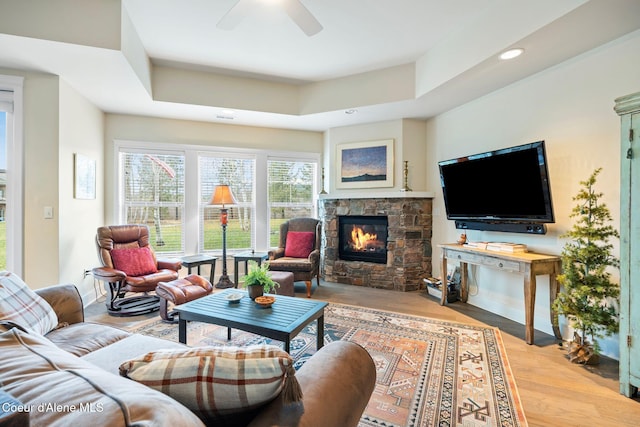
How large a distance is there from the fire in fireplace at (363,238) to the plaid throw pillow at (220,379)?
411 centimetres

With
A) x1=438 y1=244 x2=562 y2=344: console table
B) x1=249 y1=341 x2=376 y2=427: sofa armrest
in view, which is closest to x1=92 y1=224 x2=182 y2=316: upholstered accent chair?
x1=249 y1=341 x2=376 y2=427: sofa armrest

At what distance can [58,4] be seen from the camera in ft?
8.50

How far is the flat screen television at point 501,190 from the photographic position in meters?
2.87

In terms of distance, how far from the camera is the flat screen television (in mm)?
2867

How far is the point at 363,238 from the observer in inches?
198

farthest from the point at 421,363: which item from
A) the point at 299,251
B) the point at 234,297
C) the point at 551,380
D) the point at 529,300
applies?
the point at 299,251

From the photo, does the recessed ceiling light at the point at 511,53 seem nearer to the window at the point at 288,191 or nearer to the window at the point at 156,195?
the window at the point at 288,191

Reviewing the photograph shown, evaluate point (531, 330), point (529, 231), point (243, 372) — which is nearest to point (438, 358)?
point (531, 330)

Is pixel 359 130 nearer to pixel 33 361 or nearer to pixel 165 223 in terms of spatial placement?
pixel 165 223

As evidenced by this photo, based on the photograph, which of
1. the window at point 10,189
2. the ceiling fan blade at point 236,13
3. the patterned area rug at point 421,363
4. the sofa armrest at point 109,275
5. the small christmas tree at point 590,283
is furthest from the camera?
the sofa armrest at point 109,275

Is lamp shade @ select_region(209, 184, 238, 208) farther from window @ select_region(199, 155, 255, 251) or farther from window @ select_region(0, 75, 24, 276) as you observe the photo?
window @ select_region(0, 75, 24, 276)

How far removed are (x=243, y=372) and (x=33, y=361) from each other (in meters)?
0.56

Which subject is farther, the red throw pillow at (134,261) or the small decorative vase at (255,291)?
the red throw pillow at (134,261)

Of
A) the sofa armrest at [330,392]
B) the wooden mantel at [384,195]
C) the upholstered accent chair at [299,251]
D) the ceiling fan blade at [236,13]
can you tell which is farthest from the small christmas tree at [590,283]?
the ceiling fan blade at [236,13]
